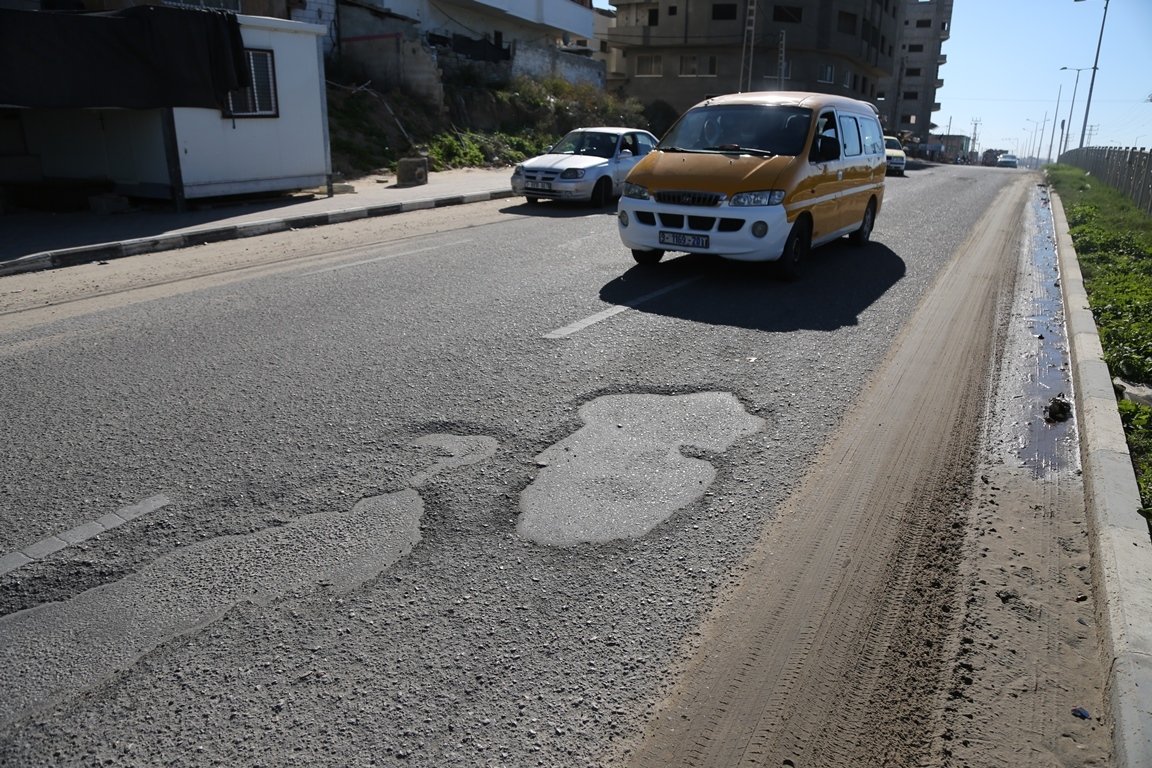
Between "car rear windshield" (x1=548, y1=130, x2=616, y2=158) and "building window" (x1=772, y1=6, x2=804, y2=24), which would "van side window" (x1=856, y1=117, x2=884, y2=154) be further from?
"building window" (x1=772, y1=6, x2=804, y2=24)

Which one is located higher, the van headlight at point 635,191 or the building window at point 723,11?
the building window at point 723,11

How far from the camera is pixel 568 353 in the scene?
6.41 meters

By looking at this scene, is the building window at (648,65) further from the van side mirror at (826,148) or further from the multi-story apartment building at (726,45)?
the van side mirror at (826,148)

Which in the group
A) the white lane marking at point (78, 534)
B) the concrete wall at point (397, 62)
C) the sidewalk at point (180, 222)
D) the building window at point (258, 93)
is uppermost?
the concrete wall at point (397, 62)

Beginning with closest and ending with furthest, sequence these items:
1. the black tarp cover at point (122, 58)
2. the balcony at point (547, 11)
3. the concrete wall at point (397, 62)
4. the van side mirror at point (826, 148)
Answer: the van side mirror at point (826, 148)
the black tarp cover at point (122, 58)
the concrete wall at point (397, 62)
the balcony at point (547, 11)

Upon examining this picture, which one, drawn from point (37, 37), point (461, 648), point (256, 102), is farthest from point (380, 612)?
point (256, 102)

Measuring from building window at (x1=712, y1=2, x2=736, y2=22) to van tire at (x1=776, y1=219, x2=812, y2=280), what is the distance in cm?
5908

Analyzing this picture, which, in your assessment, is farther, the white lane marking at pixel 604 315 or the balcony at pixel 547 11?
the balcony at pixel 547 11

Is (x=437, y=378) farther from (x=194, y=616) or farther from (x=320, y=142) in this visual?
(x=320, y=142)

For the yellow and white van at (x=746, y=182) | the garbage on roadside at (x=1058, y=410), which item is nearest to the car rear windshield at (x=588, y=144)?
the yellow and white van at (x=746, y=182)

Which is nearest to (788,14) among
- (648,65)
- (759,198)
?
(648,65)

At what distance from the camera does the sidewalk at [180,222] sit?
436 inches

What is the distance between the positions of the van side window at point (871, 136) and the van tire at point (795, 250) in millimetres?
2547

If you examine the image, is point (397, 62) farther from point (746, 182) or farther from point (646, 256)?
point (746, 182)
